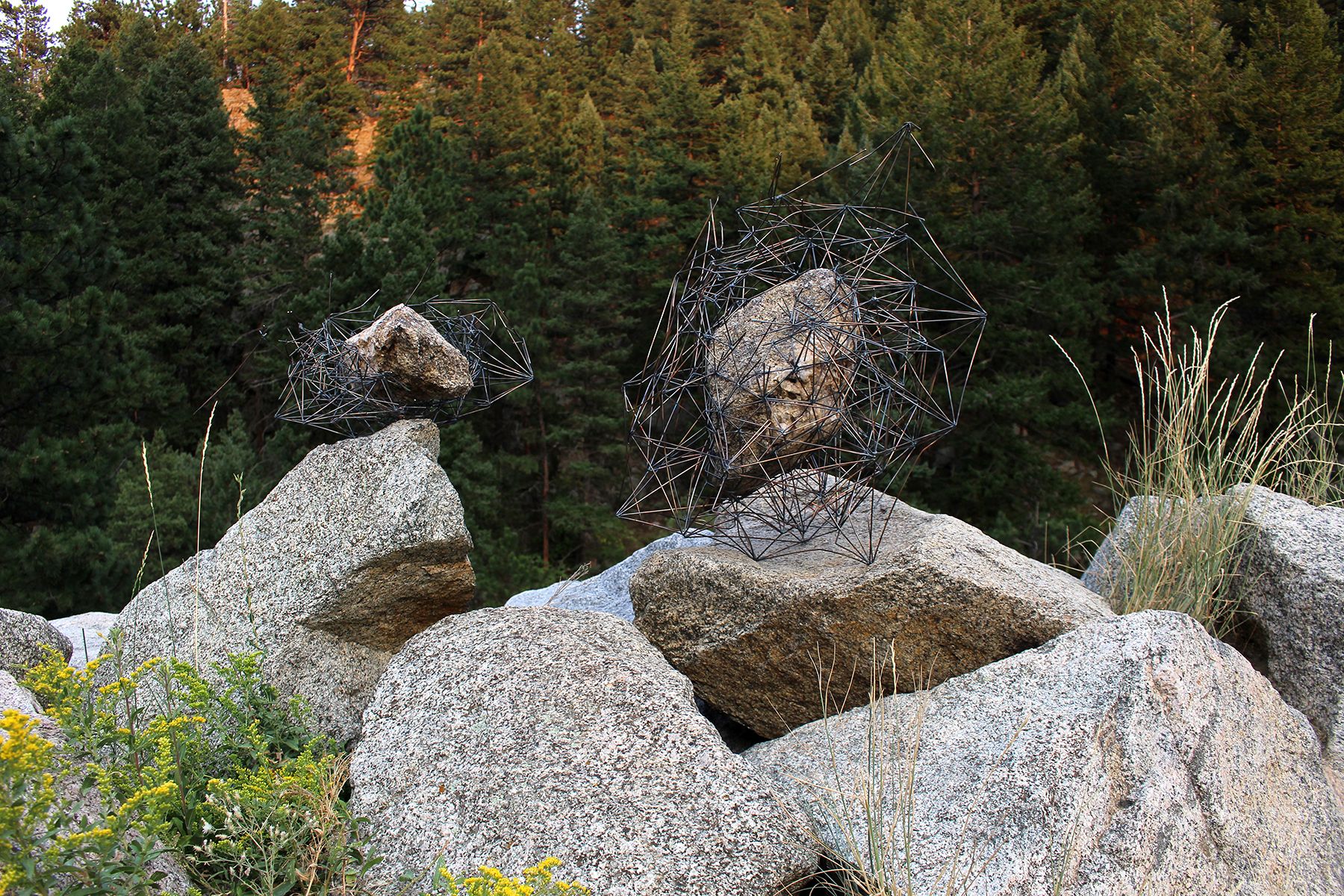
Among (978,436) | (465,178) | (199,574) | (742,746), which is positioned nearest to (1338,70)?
(978,436)

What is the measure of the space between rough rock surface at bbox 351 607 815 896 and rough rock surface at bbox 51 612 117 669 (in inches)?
74.8

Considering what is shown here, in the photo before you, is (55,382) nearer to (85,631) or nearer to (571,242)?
(85,631)

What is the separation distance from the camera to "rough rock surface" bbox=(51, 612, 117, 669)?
394cm

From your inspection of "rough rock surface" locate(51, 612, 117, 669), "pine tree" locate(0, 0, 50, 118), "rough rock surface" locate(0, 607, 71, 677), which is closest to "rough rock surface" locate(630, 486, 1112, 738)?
"rough rock surface" locate(0, 607, 71, 677)

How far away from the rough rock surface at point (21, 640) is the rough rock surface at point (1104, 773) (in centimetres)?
231

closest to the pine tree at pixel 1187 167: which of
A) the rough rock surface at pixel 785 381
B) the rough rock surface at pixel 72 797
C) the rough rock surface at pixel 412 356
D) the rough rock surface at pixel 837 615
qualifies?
the rough rock surface at pixel 785 381

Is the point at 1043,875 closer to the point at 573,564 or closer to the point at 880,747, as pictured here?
the point at 880,747

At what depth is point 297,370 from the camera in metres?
3.35

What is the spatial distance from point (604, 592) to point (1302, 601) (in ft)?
8.17

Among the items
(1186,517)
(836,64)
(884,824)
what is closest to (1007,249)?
(836,64)

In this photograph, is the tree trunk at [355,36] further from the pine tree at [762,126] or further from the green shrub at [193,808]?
the green shrub at [193,808]

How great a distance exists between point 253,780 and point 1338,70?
16.2 m

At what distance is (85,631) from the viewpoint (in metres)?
4.48

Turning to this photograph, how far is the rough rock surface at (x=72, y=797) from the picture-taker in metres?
1.97
